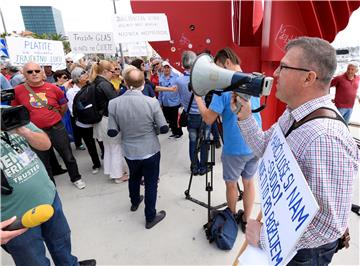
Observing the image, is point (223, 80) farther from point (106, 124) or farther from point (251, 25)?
point (106, 124)

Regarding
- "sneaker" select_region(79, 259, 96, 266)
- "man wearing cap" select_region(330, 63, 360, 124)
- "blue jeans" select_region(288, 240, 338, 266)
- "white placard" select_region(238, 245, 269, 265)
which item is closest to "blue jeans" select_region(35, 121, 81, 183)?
"sneaker" select_region(79, 259, 96, 266)

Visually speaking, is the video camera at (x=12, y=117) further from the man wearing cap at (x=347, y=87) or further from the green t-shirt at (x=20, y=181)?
the man wearing cap at (x=347, y=87)

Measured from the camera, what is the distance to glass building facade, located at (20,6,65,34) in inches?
1751

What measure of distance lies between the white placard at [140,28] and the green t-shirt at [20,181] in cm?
243

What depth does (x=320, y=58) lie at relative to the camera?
96 centimetres

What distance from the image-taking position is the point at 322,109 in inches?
38.6

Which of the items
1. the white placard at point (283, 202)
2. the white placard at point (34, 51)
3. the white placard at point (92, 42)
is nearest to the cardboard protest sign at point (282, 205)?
the white placard at point (283, 202)

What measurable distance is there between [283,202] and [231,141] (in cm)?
110

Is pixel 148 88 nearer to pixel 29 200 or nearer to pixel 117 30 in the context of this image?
pixel 117 30

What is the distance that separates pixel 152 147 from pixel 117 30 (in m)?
2.60

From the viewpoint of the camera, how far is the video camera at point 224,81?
106cm

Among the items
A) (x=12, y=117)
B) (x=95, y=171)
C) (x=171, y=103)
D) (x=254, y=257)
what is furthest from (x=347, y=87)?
(x=12, y=117)

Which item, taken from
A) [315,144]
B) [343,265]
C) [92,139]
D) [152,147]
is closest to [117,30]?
[92,139]

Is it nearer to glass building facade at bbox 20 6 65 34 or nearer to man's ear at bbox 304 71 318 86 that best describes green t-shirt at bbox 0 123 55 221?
man's ear at bbox 304 71 318 86
